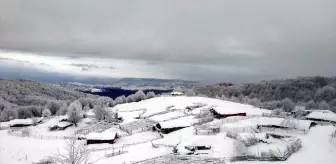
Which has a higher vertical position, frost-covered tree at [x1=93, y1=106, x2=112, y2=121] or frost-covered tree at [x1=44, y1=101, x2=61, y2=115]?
frost-covered tree at [x1=93, y1=106, x2=112, y2=121]

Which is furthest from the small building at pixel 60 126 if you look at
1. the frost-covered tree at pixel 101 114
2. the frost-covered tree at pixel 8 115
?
the frost-covered tree at pixel 8 115

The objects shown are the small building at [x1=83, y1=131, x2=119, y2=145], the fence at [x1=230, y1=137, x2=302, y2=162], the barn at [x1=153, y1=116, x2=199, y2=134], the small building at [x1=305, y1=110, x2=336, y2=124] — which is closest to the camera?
the fence at [x1=230, y1=137, x2=302, y2=162]

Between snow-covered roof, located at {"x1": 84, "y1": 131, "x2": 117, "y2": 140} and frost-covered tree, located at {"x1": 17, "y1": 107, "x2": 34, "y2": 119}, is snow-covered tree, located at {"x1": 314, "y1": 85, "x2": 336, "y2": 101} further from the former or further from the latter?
frost-covered tree, located at {"x1": 17, "y1": 107, "x2": 34, "y2": 119}

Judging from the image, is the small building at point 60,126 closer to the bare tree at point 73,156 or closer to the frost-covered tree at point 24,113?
the bare tree at point 73,156

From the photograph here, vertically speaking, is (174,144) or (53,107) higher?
(174,144)

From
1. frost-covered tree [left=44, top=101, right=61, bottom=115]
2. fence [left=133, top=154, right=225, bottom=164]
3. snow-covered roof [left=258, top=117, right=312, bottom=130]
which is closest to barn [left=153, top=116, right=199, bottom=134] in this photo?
snow-covered roof [left=258, top=117, right=312, bottom=130]

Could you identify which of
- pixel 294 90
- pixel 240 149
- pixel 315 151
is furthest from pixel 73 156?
pixel 294 90

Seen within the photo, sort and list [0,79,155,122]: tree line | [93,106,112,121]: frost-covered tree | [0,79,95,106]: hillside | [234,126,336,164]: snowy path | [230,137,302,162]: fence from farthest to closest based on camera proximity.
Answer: [0,79,95,106]: hillside → [0,79,155,122]: tree line → [93,106,112,121]: frost-covered tree → [230,137,302,162]: fence → [234,126,336,164]: snowy path

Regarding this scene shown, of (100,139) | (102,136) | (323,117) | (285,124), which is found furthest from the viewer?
(323,117)

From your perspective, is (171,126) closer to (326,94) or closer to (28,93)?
(326,94)
